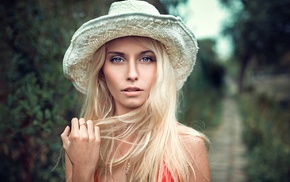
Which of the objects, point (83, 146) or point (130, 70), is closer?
point (83, 146)

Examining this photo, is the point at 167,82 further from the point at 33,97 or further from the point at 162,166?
the point at 33,97

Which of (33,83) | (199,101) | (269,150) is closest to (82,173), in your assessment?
(33,83)

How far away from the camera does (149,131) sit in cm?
187

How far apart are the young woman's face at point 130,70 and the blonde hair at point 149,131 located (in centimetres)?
3

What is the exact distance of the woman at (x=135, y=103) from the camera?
5.60 ft

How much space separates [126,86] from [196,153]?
473 mm

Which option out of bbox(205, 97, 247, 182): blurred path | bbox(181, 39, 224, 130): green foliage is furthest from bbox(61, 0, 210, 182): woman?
bbox(205, 97, 247, 182): blurred path

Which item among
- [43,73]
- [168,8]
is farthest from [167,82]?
[168,8]

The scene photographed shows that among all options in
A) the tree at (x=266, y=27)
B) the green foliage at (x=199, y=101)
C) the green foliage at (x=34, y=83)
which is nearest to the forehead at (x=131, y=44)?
the green foliage at (x=199, y=101)

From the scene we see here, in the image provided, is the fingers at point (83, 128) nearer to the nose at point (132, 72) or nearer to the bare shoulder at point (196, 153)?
the nose at point (132, 72)

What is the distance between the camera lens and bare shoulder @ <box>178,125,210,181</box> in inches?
70.2

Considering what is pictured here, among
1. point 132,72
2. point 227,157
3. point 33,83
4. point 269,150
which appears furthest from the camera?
point 227,157

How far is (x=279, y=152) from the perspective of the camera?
17.5 feet

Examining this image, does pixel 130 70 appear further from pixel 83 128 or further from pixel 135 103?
pixel 83 128
